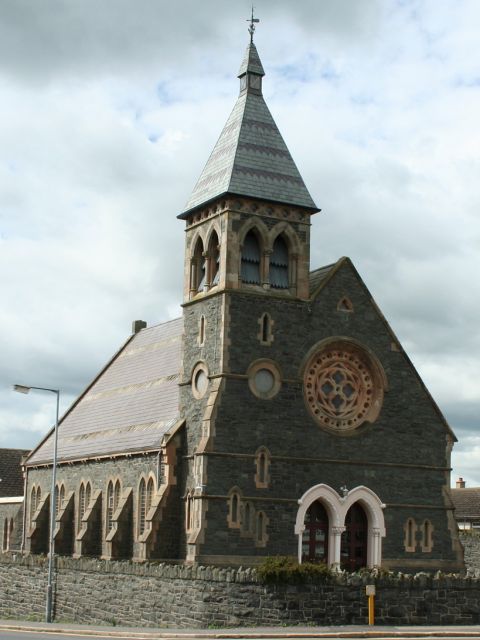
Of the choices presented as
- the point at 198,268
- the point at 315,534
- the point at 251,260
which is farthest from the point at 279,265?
the point at 315,534

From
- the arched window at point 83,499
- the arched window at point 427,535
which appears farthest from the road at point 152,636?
the arched window at point 83,499

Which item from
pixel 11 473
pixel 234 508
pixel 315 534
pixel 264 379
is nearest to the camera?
pixel 234 508

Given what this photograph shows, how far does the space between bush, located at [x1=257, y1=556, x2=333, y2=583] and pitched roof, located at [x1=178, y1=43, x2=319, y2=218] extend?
17.3 meters

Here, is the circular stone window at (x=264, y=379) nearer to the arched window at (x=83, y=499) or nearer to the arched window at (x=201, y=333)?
the arched window at (x=201, y=333)

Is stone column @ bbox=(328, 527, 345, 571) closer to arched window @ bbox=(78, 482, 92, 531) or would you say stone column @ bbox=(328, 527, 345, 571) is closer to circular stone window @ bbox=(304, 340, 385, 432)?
circular stone window @ bbox=(304, 340, 385, 432)

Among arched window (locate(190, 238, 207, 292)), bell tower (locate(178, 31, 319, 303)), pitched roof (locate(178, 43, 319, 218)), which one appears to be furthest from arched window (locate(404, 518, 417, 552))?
pitched roof (locate(178, 43, 319, 218))

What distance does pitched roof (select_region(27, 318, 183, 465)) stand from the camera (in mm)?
54125

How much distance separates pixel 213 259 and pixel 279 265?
2874 millimetres

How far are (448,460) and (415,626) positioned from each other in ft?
48.8

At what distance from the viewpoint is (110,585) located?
4472 centimetres

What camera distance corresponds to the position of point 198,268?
2018 inches

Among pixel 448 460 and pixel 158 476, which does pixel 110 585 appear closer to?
pixel 158 476

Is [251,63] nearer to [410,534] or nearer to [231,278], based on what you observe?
[231,278]

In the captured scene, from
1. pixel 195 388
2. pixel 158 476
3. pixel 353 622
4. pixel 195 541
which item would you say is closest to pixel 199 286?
pixel 195 388
